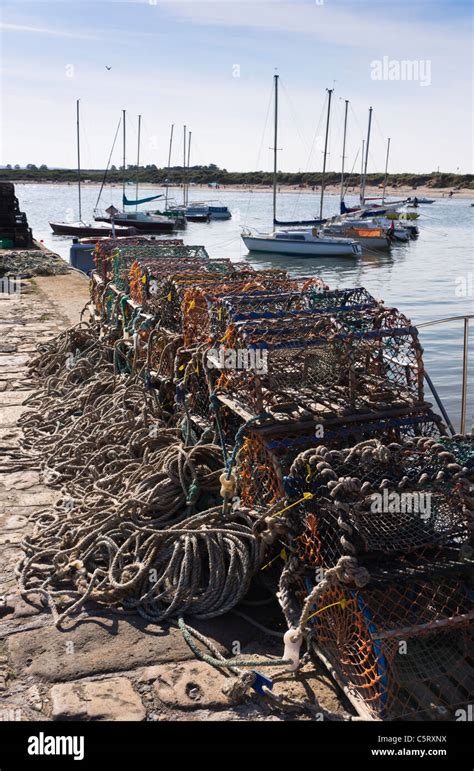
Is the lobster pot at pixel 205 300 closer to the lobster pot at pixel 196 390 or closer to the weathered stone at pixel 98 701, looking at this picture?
the lobster pot at pixel 196 390

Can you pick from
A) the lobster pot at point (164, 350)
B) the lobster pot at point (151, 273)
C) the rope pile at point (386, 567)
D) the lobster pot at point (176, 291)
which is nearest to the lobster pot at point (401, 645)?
the rope pile at point (386, 567)

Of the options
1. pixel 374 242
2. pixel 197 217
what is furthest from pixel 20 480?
pixel 197 217

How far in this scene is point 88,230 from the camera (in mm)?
39094

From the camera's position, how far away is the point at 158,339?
6.23 m

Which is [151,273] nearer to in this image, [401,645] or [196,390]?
[196,390]

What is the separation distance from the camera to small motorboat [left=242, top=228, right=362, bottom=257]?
3353cm

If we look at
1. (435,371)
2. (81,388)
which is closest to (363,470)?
(81,388)

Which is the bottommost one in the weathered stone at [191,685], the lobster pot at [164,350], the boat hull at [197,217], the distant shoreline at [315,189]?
the weathered stone at [191,685]

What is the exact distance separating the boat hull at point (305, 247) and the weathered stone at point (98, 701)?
3136cm

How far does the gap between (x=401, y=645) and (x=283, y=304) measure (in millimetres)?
2904

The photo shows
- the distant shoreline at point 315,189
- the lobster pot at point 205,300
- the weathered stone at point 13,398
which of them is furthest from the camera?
the distant shoreline at point 315,189

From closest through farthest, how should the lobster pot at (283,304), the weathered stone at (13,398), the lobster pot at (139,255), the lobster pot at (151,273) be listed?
the lobster pot at (283,304), the lobster pot at (151,273), the weathered stone at (13,398), the lobster pot at (139,255)

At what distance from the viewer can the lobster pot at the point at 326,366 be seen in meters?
4.30
